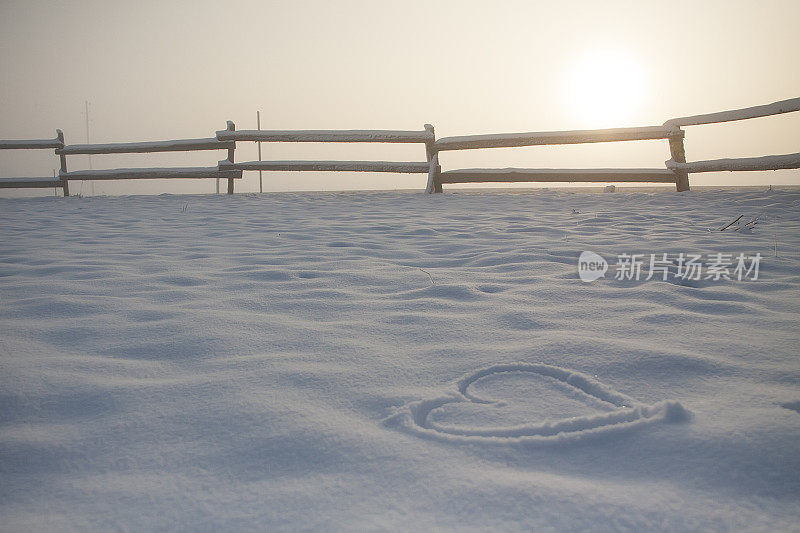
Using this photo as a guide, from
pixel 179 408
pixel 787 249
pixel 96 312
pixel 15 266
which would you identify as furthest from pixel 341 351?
pixel 787 249

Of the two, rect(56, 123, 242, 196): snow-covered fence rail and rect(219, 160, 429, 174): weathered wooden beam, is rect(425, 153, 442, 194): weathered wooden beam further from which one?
rect(56, 123, 242, 196): snow-covered fence rail

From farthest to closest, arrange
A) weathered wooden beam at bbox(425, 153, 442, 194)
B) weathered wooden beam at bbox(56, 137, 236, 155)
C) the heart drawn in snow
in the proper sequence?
weathered wooden beam at bbox(56, 137, 236, 155) → weathered wooden beam at bbox(425, 153, 442, 194) → the heart drawn in snow

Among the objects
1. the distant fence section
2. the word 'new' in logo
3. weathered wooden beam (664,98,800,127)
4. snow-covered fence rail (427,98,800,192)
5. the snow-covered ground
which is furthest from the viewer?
the distant fence section

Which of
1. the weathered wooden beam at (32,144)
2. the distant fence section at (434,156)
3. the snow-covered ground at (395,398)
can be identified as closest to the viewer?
the snow-covered ground at (395,398)

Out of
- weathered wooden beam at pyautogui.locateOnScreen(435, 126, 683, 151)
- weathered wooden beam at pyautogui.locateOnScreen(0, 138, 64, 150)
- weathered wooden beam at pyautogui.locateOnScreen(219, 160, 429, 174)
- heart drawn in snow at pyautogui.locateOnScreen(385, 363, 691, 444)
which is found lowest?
heart drawn in snow at pyautogui.locateOnScreen(385, 363, 691, 444)

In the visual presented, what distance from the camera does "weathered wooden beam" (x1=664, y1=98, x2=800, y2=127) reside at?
238 inches

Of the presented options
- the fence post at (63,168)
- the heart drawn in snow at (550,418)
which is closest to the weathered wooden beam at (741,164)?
the heart drawn in snow at (550,418)

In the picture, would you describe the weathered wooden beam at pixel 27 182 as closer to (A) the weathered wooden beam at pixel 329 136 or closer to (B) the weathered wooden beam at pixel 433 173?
(A) the weathered wooden beam at pixel 329 136

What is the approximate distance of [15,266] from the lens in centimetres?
282

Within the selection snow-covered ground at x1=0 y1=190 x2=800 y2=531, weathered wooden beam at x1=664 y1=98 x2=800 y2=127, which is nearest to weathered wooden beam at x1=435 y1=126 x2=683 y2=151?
weathered wooden beam at x1=664 y1=98 x2=800 y2=127

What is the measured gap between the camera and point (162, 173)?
29.7 ft

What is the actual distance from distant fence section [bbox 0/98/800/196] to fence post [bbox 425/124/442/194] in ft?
0.05

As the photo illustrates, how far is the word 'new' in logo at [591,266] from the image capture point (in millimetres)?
2523

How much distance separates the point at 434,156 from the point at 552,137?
5.85ft
